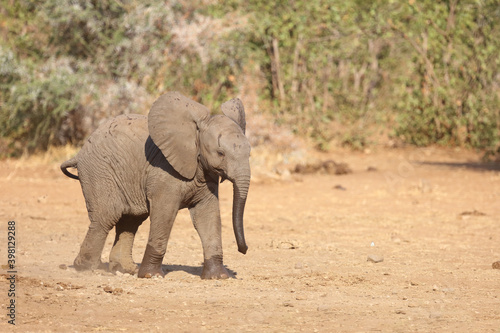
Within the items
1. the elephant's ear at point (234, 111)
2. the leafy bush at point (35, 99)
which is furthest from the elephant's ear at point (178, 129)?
the leafy bush at point (35, 99)

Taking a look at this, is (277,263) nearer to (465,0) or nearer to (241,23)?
(241,23)

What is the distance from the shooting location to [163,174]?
7105mm

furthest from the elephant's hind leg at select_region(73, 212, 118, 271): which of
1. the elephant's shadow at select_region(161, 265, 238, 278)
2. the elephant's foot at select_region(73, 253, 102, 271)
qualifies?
the elephant's shadow at select_region(161, 265, 238, 278)

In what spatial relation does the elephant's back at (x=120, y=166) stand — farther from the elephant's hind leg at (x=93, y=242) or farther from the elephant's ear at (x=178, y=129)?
the elephant's ear at (x=178, y=129)

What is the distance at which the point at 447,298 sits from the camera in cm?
659

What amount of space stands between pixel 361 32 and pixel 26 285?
1401 cm

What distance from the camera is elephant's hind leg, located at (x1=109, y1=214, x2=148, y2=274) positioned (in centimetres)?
779

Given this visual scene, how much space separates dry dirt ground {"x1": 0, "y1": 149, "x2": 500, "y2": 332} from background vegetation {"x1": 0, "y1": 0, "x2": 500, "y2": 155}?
5.85 feet

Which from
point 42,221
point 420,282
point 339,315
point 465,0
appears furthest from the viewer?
point 465,0

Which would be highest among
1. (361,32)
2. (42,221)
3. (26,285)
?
(361,32)

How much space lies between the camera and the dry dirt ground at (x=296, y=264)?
18.8ft

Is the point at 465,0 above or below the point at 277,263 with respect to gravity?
above

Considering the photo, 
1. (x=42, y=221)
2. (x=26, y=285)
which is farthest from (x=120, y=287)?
(x=42, y=221)

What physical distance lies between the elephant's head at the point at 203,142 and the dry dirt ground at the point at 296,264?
908 mm
